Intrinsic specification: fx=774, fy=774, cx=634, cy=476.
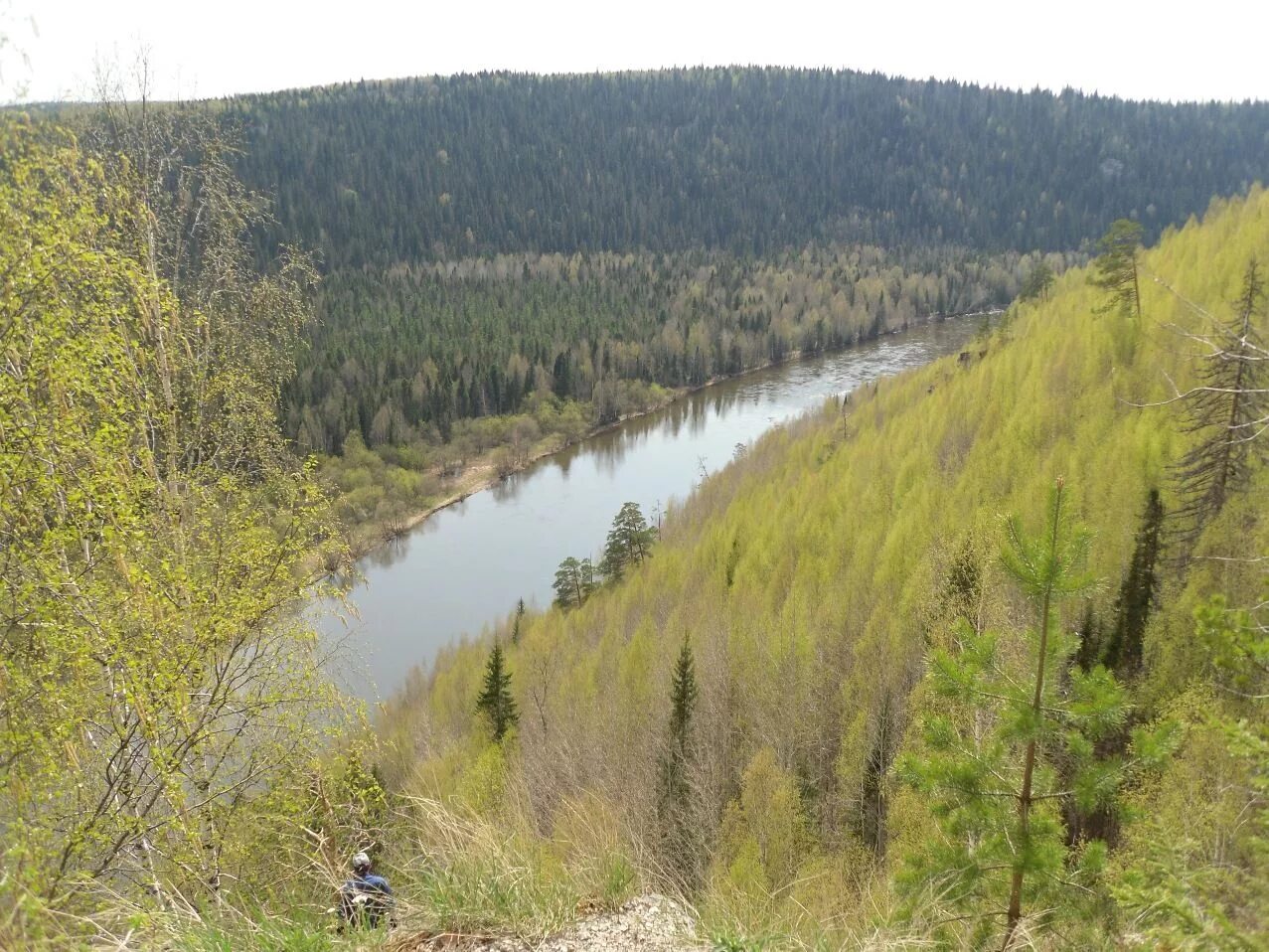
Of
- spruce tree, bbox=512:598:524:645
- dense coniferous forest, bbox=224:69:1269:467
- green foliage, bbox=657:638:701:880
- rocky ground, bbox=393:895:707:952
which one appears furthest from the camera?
dense coniferous forest, bbox=224:69:1269:467

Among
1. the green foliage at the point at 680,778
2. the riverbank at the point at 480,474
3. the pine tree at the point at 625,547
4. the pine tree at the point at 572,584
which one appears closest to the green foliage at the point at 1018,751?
the green foliage at the point at 680,778

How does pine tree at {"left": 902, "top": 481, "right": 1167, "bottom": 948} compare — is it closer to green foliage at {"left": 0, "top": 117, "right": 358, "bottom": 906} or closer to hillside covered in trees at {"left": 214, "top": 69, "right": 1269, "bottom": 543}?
green foliage at {"left": 0, "top": 117, "right": 358, "bottom": 906}

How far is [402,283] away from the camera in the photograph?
105m

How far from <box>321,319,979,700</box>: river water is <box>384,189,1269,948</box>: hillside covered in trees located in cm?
363

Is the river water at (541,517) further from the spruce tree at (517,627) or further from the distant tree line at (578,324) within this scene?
the distant tree line at (578,324)

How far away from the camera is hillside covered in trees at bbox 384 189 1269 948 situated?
164 inches

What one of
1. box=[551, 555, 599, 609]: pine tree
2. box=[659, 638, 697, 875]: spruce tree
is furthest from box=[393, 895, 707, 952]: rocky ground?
box=[551, 555, 599, 609]: pine tree

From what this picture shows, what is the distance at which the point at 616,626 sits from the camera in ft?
94.6

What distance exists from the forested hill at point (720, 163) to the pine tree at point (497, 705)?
111 meters

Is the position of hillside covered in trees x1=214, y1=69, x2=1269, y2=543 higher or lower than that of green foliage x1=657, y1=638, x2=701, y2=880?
higher

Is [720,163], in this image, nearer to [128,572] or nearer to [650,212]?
[650,212]

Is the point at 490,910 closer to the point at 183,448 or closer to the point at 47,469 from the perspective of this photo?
the point at 47,469

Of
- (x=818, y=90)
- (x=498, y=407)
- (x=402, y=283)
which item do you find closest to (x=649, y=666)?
(x=498, y=407)

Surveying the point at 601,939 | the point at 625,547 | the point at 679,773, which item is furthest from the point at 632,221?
the point at 601,939
